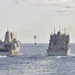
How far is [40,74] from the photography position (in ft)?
399

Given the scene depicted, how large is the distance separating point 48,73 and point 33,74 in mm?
5723

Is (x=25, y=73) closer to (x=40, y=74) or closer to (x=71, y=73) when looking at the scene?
(x=40, y=74)

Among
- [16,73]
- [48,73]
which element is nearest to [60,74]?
[48,73]

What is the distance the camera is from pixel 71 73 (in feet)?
412

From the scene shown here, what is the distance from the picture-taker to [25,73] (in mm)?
124000

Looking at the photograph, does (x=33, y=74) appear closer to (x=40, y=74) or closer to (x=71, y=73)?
(x=40, y=74)

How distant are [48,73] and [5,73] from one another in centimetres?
1163

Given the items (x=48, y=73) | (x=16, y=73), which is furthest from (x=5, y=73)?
(x=48, y=73)

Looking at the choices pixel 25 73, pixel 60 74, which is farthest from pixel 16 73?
pixel 60 74

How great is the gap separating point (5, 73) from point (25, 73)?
5.44 meters

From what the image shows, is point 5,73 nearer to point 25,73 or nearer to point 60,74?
point 25,73

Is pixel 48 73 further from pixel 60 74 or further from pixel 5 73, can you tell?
pixel 5 73

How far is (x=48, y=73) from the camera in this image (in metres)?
125

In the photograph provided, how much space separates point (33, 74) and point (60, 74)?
7416 millimetres
